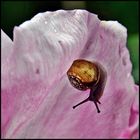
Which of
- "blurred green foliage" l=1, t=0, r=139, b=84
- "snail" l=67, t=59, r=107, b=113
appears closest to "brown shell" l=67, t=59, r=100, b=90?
"snail" l=67, t=59, r=107, b=113

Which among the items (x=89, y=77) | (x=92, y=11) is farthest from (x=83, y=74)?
(x=92, y=11)

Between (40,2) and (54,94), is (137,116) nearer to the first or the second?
(54,94)

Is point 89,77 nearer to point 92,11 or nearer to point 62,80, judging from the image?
point 62,80

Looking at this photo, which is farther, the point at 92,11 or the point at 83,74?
the point at 92,11

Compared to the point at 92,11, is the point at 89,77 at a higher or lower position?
higher

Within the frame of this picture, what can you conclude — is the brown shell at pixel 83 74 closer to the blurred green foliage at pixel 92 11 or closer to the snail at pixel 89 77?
the snail at pixel 89 77

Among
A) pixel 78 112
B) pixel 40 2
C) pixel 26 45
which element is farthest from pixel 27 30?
pixel 40 2

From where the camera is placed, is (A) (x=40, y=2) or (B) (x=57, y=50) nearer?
(B) (x=57, y=50)

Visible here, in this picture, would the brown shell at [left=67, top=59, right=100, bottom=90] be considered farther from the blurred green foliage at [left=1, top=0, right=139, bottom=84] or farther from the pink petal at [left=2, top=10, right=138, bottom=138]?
the blurred green foliage at [left=1, top=0, right=139, bottom=84]
